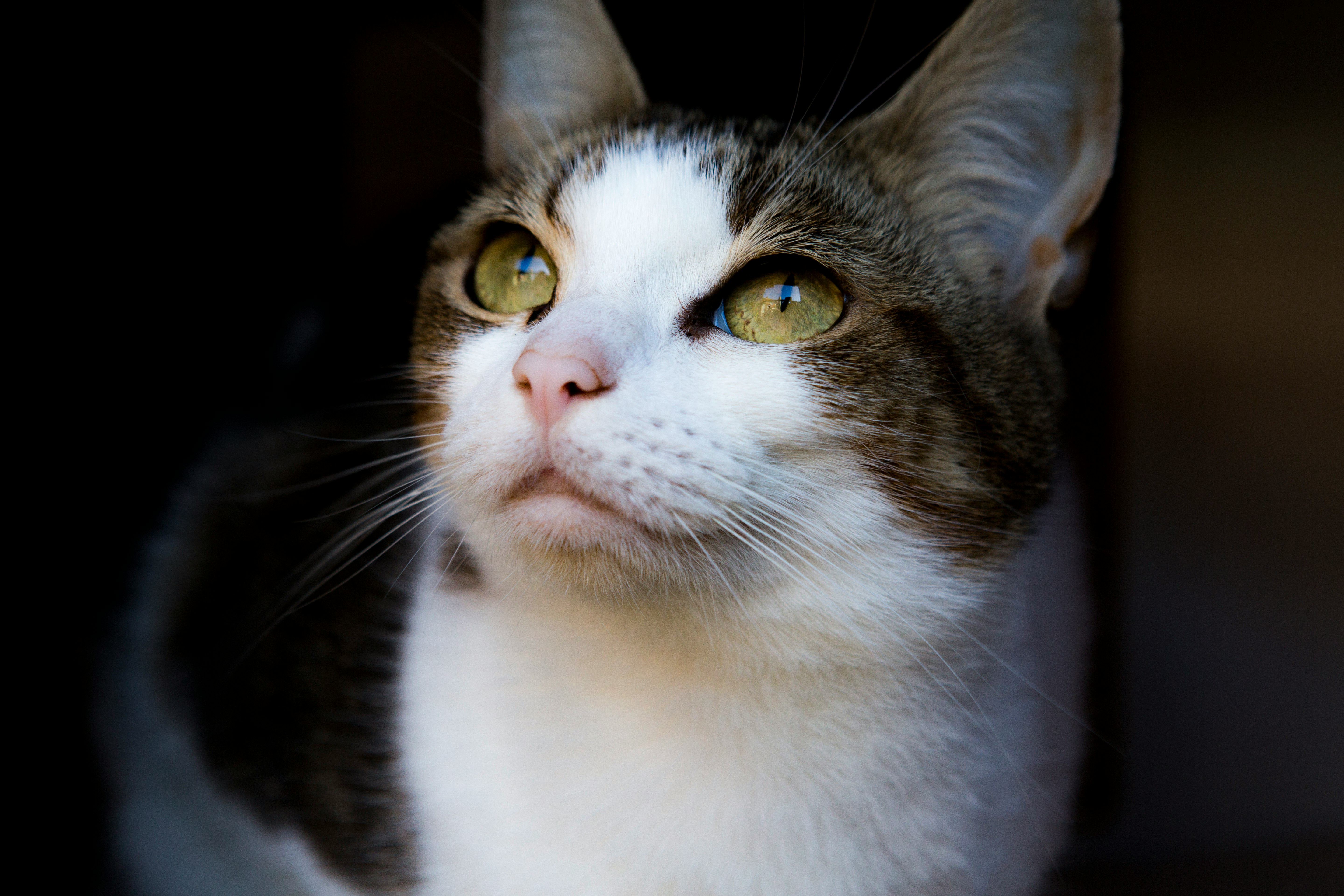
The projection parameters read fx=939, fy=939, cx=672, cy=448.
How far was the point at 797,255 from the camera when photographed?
2.72 ft

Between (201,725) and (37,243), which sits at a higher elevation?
(37,243)

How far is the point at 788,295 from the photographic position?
0.82 m

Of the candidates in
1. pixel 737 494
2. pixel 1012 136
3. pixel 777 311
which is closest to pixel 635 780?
pixel 737 494

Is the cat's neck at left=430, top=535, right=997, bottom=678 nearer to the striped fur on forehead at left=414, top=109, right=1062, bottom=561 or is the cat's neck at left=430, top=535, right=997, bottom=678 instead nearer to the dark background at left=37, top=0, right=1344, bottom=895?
A: the striped fur on forehead at left=414, top=109, right=1062, bottom=561

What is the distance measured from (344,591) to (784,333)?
706 millimetres

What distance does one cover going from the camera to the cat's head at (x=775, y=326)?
711 mm

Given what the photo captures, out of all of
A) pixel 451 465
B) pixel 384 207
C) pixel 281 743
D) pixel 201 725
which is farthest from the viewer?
pixel 384 207

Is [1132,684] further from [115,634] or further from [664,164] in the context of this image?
[115,634]

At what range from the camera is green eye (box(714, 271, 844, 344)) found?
2.67ft

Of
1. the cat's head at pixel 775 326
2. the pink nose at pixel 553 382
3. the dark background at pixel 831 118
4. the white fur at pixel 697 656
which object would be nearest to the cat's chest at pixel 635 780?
the white fur at pixel 697 656

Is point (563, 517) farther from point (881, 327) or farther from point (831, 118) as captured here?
point (831, 118)

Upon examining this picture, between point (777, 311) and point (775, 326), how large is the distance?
1cm

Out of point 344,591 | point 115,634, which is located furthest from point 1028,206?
point 115,634

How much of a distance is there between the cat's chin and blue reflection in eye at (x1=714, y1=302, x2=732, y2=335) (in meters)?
0.20
